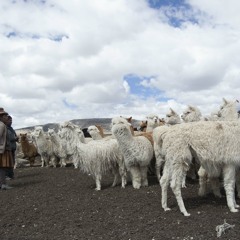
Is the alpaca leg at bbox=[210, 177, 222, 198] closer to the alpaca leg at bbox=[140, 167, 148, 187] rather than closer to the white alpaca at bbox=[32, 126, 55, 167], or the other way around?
the alpaca leg at bbox=[140, 167, 148, 187]

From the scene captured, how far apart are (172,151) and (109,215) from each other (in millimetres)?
1616

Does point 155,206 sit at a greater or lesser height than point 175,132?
lesser

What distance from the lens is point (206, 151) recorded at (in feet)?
22.2

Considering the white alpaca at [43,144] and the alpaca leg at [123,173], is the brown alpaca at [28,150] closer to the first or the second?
the white alpaca at [43,144]

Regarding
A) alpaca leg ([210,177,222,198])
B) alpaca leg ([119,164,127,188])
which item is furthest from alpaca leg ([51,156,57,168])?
alpaca leg ([210,177,222,198])

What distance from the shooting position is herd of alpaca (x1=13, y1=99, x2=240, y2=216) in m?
6.75

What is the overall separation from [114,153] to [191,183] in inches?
81.3

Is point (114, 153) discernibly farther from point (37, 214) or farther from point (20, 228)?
→ point (20, 228)

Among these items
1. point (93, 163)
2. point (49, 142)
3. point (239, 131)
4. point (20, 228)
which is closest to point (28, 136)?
point (49, 142)

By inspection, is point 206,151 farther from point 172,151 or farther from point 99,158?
point 99,158

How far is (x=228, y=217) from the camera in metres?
6.36

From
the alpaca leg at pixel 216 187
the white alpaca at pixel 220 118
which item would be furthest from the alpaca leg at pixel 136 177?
the alpaca leg at pixel 216 187

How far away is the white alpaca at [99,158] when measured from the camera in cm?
984

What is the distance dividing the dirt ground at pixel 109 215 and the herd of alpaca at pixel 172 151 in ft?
1.13
